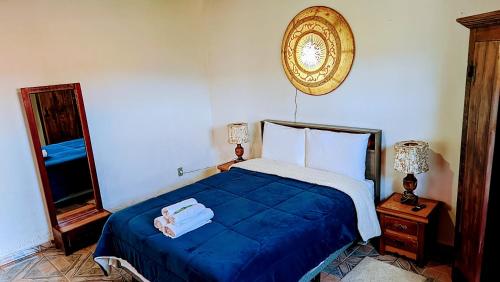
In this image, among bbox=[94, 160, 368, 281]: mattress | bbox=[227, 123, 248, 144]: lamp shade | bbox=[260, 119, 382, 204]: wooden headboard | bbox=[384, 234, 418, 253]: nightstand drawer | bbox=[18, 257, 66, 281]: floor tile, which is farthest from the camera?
bbox=[227, 123, 248, 144]: lamp shade

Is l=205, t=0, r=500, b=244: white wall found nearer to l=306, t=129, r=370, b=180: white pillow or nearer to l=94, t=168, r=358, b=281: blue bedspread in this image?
l=306, t=129, r=370, b=180: white pillow

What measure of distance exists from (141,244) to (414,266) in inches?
82.1

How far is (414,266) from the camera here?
2645 mm

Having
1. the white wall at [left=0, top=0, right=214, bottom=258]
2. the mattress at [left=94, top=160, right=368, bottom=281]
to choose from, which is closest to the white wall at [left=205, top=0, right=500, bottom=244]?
the mattress at [left=94, top=160, right=368, bottom=281]

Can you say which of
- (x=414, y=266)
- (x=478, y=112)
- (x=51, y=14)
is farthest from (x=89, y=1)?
(x=414, y=266)

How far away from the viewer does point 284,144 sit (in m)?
3.49

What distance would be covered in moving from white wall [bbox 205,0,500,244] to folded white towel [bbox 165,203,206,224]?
1735mm

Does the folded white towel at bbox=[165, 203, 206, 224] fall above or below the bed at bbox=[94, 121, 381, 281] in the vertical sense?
above

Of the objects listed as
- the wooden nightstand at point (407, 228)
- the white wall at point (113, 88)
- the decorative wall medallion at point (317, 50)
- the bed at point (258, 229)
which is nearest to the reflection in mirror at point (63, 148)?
the white wall at point (113, 88)

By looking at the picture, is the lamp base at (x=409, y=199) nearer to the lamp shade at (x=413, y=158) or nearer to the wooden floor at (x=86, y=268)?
the lamp shade at (x=413, y=158)

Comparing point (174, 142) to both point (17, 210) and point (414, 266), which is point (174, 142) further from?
point (414, 266)

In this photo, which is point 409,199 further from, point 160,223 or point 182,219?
point 160,223

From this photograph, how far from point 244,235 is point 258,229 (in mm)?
111

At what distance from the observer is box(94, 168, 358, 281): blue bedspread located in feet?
6.31
